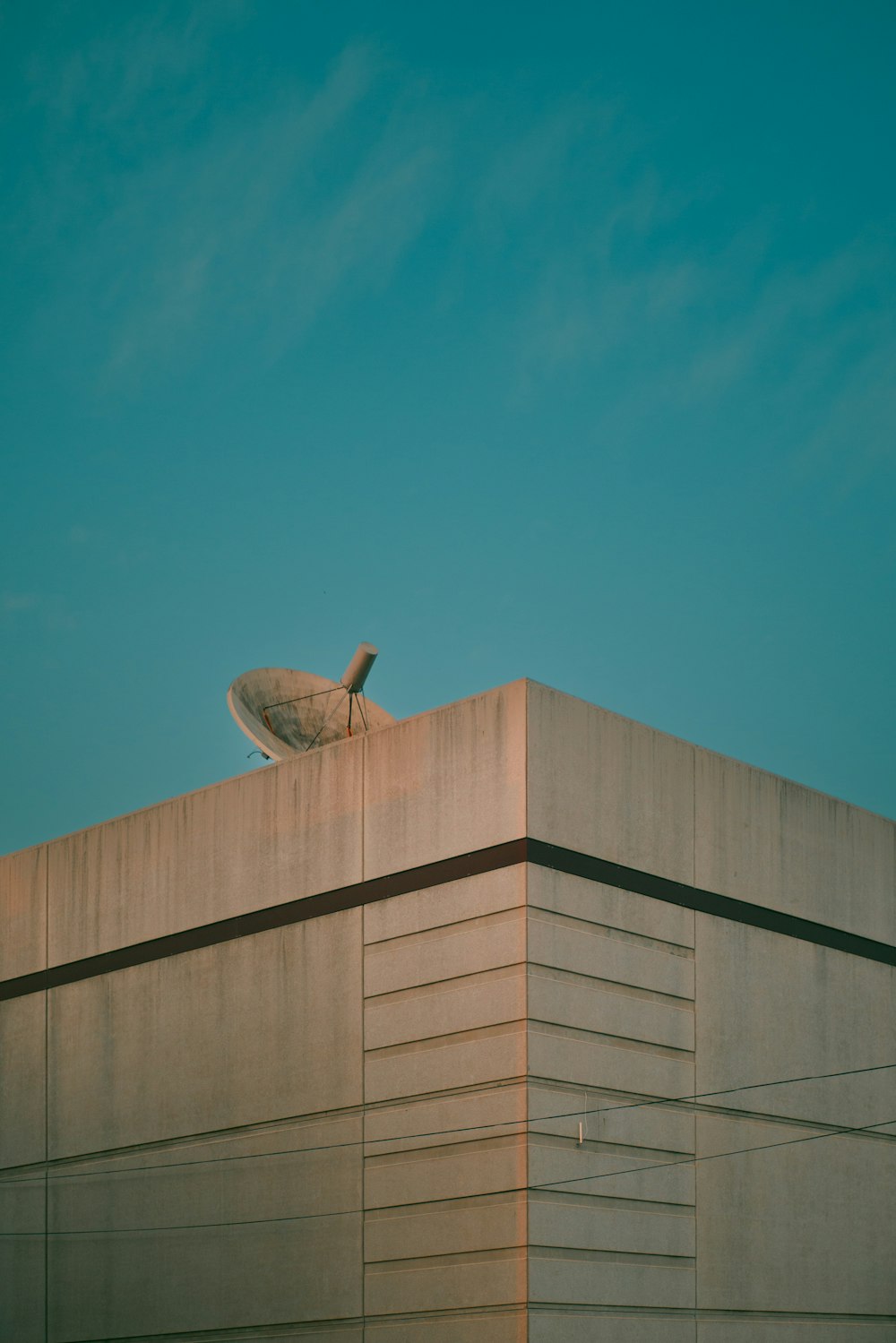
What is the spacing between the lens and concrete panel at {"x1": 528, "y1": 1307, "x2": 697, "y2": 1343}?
26.1 meters

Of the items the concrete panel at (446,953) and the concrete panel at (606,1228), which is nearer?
the concrete panel at (606,1228)

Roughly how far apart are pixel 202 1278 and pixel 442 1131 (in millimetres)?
6690

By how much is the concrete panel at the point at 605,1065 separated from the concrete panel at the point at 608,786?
3308 millimetres

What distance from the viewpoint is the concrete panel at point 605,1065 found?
2725 cm

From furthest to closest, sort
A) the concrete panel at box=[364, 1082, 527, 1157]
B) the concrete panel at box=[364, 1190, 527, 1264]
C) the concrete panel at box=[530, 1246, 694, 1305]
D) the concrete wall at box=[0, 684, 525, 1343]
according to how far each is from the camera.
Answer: the concrete wall at box=[0, 684, 525, 1343] < the concrete panel at box=[364, 1082, 527, 1157] < the concrete panel at box=[364, 1190, 527, 1264] < the concrete panel at box=[530, 1246, 694, 1305]

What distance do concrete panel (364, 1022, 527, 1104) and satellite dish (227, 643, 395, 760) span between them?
821cm

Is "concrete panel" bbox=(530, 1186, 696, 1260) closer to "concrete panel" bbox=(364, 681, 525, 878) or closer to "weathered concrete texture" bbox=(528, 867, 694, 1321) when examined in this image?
"weathered concrete texture" bbox=(528, 867, 694, 1321)

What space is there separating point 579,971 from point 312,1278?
738 cm

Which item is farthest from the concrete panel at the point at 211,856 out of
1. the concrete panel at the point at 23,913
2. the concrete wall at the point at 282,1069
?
the concrete panel at the point at 23,913

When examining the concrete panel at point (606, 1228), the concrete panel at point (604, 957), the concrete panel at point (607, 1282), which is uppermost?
the concrete panel at point (604, 957)

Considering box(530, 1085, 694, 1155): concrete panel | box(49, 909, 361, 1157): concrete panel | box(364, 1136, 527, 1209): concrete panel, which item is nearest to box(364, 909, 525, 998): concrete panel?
box(49, 909, 361, 1157): concrete panel

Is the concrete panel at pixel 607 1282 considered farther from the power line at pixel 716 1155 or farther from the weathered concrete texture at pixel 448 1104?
the power line at pixel 716 1155

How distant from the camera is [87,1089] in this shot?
114ft

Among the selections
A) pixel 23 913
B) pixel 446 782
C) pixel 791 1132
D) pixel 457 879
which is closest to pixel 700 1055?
pixel 791 1132
